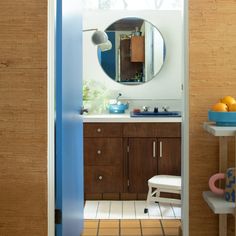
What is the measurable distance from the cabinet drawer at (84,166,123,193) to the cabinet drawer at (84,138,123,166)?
6 centimetres

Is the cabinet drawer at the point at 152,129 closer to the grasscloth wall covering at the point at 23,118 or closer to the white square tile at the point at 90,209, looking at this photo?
the white square tile at the point at 90,209

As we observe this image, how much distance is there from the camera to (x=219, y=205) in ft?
8.80

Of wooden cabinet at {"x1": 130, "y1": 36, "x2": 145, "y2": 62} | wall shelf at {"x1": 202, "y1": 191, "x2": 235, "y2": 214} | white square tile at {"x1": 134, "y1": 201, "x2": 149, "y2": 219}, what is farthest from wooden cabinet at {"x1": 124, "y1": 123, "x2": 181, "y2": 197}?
wall shelf at {"x1": 202, "y1": 191, "x2": 235, "y2": 214}

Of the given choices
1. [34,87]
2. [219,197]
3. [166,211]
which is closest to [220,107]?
[219,197]

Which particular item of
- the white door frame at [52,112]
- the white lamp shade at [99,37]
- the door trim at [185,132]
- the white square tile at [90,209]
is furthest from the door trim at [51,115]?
the white lamp shade at [99,37]

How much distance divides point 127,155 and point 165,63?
1223mm

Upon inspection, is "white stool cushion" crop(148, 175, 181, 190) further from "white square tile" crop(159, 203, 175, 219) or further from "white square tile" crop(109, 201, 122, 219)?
"white square tile" crop(109, 201, 122, 219)

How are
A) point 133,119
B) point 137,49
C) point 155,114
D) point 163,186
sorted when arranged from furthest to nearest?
point 137,49, point 155,114, point 133,119, point 163,186

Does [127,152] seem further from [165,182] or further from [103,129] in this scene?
[165,182]

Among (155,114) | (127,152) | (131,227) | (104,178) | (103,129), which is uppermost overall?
(155,114)

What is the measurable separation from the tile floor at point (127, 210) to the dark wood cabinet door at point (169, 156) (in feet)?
1.09

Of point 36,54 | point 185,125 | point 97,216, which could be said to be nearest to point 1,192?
point 36,54

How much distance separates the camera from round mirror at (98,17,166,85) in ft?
17.2

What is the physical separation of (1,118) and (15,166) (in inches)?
11.7
